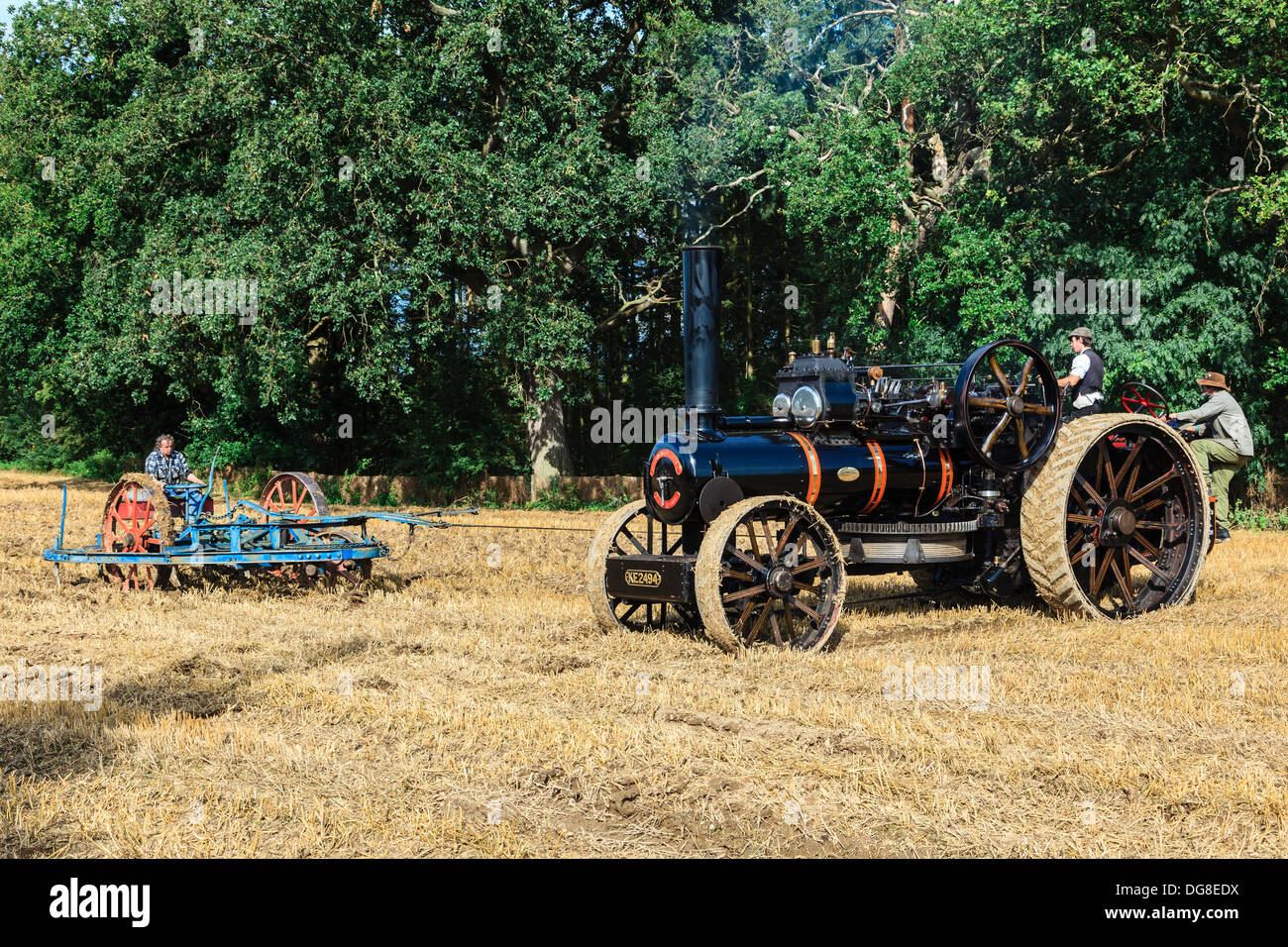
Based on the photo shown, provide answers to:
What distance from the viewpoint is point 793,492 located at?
8.66 m

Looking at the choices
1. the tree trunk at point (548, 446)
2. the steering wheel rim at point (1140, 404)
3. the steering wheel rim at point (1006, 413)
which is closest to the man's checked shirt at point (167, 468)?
the steering wheel rim at point (1006, 413)

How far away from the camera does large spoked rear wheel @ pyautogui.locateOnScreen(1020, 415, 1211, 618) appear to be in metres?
9.27

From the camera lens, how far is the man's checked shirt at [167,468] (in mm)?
13031

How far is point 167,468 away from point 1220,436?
11118 mm

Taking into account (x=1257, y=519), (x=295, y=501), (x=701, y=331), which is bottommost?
(x=1257, y=519)

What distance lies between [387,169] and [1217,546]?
47.3ft

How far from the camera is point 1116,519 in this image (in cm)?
975

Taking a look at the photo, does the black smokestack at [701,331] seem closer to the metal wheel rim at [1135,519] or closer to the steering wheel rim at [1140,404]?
the metal wheel rim at [1135,519]

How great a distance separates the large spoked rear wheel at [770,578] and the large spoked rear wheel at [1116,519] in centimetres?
201

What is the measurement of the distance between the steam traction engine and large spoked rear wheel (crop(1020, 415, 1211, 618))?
0.02 m
